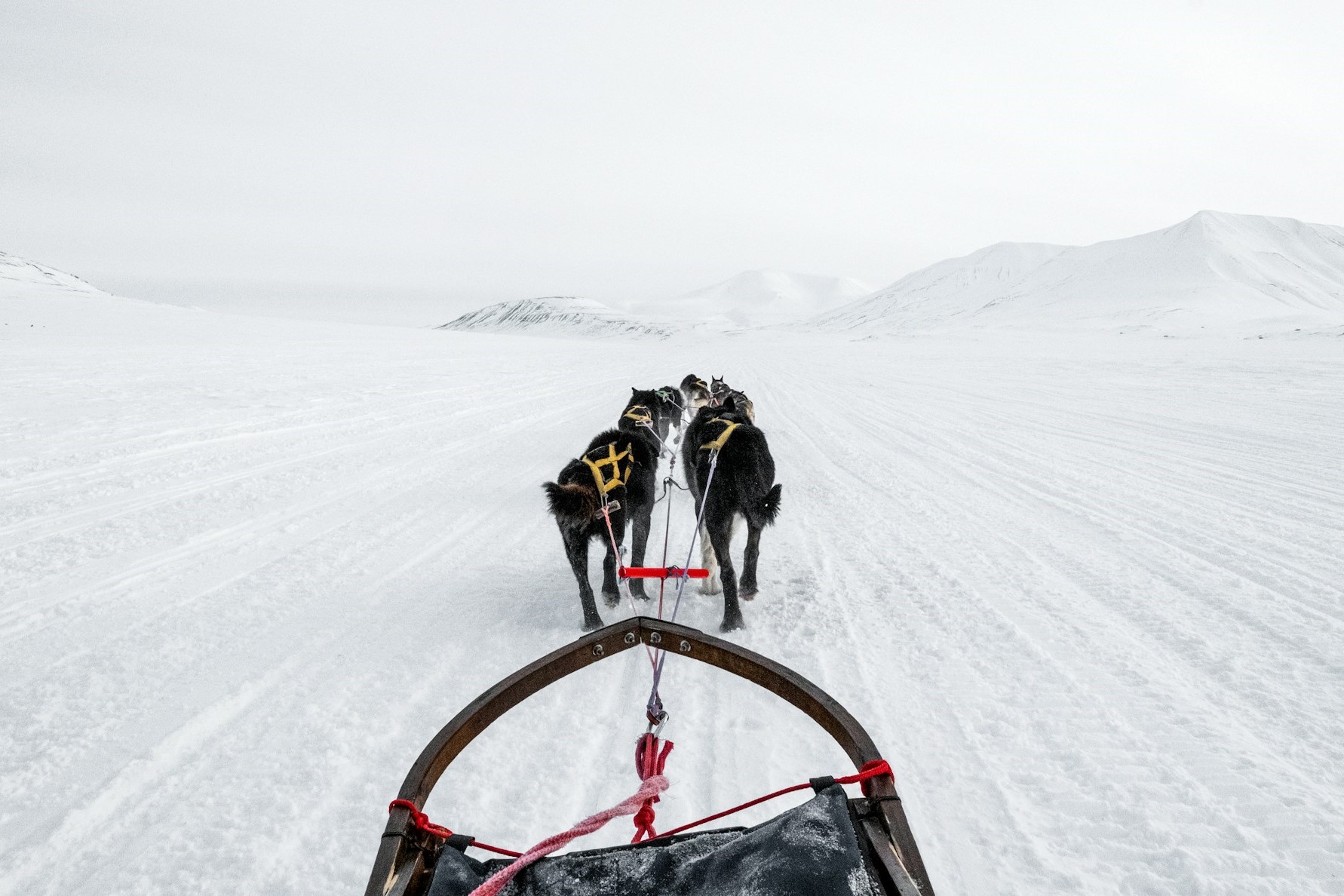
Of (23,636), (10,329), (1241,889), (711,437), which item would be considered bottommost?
(1241,889)

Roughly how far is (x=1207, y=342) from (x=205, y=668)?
44.8 metres

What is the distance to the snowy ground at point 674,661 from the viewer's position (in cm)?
218

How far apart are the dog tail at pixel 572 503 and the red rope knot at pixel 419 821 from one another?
7.05 ft

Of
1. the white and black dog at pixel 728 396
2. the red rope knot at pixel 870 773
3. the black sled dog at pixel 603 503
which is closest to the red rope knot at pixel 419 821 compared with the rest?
the red rope knot at pixel 870 773

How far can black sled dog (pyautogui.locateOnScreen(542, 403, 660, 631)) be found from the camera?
137 inches

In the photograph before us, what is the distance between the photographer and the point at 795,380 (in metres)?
19.8

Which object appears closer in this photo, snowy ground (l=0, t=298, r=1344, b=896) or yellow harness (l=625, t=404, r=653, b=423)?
snowy ground (l=0, t=298, r=1344, b=896)

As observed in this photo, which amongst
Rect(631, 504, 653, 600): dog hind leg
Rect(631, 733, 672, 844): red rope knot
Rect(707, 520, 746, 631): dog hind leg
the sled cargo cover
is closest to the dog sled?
the sled cargo cover

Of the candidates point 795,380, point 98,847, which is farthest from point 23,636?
point 795,380

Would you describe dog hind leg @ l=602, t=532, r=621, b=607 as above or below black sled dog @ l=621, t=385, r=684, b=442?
below

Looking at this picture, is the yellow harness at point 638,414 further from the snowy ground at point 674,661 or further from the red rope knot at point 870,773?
the red rope knot at point 870,773

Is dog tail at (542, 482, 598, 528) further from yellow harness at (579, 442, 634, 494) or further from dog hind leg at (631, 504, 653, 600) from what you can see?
dog hind leg at (631, 504, 653, 600)

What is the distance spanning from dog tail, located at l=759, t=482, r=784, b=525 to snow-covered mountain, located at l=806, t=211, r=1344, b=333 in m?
54.7

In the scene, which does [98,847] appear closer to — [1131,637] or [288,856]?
[288,856]
